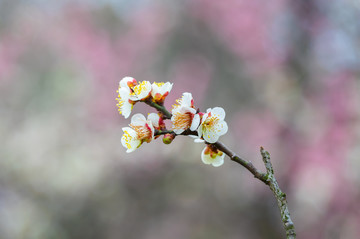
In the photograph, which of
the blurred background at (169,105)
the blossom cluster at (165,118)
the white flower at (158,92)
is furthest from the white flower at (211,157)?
the blurred background at (169,105)

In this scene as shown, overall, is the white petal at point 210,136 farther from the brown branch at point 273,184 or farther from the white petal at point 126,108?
the white petal at point 126,108

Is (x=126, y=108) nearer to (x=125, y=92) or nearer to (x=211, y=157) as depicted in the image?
(x=125, y=92)

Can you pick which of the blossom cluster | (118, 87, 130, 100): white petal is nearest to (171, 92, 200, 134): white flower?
the blossom cluster

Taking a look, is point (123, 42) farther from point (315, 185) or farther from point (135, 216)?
point (315, 185)

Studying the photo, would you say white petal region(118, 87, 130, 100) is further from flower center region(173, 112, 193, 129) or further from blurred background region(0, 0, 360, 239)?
blurred background region(0, 0, 360, 239)

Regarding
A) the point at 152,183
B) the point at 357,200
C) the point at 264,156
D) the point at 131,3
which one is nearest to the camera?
the point at 264,156

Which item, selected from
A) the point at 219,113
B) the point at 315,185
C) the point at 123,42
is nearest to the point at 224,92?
the point at 123,42
